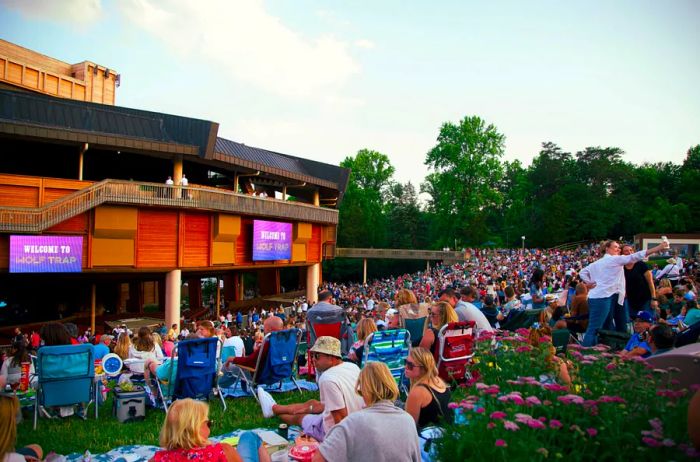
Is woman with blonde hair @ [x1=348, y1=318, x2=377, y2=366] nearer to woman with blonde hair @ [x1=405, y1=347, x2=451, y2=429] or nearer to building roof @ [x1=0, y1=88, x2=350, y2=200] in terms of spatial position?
woman with blonde hair @ [x1=405, y1=347, x2=451, y2=429]

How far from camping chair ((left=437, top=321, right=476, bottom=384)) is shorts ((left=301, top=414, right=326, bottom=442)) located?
1829mm

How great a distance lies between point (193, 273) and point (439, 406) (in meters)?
30.9

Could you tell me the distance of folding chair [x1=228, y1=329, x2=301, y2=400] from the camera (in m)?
7.25

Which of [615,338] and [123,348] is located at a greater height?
[615,338]

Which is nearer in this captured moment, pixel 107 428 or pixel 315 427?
pixel 315 427

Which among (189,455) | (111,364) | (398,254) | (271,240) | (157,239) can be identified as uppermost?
(271,240)

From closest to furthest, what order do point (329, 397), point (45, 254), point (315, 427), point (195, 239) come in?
point (329, 397)
point (315, 427)
point (45, 254)
point (195, 239)

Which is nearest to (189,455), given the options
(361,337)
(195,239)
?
(361,337)

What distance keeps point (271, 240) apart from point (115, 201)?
922cm

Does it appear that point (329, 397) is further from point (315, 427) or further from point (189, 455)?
point (189, 455)

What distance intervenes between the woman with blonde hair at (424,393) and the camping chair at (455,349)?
1.57m

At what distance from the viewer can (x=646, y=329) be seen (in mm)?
6375

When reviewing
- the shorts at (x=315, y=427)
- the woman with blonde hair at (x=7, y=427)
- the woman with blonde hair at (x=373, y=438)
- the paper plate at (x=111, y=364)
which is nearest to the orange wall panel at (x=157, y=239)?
the paper plate at (x=111, y=364)

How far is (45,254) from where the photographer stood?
709 inches
